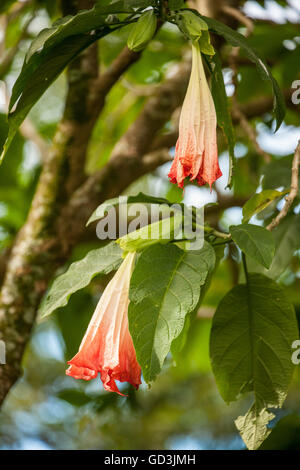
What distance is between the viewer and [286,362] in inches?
33.1

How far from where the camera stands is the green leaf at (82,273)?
758 millimetres

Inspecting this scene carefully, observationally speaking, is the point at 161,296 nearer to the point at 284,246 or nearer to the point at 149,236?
the point at 149,236

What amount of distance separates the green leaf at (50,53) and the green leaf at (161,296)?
238 millimetres

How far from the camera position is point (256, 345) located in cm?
86

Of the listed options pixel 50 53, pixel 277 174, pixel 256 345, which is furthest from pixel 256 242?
pixel 277 174

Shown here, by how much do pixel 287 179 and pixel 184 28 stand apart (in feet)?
1.68

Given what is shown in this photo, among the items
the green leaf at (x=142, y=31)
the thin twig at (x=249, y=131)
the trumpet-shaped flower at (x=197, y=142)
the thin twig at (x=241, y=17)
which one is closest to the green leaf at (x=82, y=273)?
the trumpet-shaped flower at (x=197, y=142)

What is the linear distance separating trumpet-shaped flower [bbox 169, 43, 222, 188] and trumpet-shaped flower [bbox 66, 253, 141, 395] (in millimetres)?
170

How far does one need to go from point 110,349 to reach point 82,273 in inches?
5.4

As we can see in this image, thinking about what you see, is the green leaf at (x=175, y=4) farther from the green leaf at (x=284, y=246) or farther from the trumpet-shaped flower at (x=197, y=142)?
the green leaf at (x=284, y=246)

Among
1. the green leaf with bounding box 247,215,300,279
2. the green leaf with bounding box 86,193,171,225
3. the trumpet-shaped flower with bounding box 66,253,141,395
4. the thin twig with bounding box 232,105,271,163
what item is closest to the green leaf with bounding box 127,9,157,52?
the green leaf with bounding box 86,193,171,225

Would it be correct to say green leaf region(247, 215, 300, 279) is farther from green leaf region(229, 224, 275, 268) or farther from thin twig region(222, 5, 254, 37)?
thin twig region(222, 5, 254, 37)

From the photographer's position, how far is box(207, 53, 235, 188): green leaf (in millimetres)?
761

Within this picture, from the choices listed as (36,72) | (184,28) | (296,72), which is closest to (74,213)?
(36,72)
